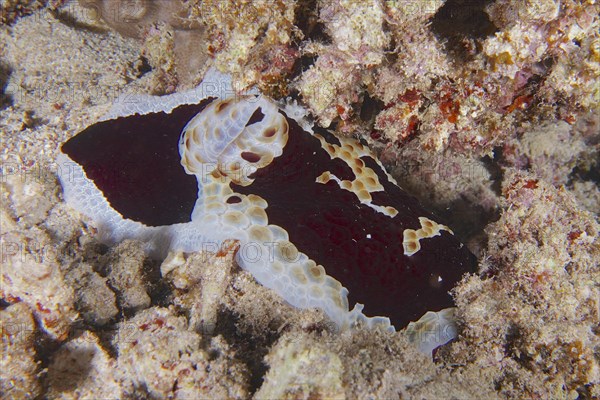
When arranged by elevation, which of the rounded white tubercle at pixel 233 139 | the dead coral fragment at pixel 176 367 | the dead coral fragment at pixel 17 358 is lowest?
the dead coral fragment at pixel 17 358

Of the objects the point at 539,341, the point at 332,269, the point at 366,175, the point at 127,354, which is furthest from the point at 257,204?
the point at 539,341

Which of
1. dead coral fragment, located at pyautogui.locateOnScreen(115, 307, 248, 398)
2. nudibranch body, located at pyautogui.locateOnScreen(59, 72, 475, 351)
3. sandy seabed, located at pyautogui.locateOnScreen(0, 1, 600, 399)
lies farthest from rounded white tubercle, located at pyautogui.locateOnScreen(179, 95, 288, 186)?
dead coral fragment, located at pyautogui.locateOnScreen(115, 307, 248, 398)

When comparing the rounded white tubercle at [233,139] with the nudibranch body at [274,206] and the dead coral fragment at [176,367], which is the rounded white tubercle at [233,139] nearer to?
the nudibranch body at [274,206]

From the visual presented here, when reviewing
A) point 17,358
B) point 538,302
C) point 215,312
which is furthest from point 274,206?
point 538,302

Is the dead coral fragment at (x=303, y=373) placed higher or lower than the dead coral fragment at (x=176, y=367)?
higher

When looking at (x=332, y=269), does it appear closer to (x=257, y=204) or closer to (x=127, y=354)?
(x=257, y=204)

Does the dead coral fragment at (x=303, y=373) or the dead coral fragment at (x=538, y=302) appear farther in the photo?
the dead coral fragment at (x=538, y=302)

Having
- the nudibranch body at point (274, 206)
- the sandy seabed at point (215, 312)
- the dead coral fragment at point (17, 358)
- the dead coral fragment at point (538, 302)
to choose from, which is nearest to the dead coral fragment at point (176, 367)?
the sandy seabed at point (215, 312)
